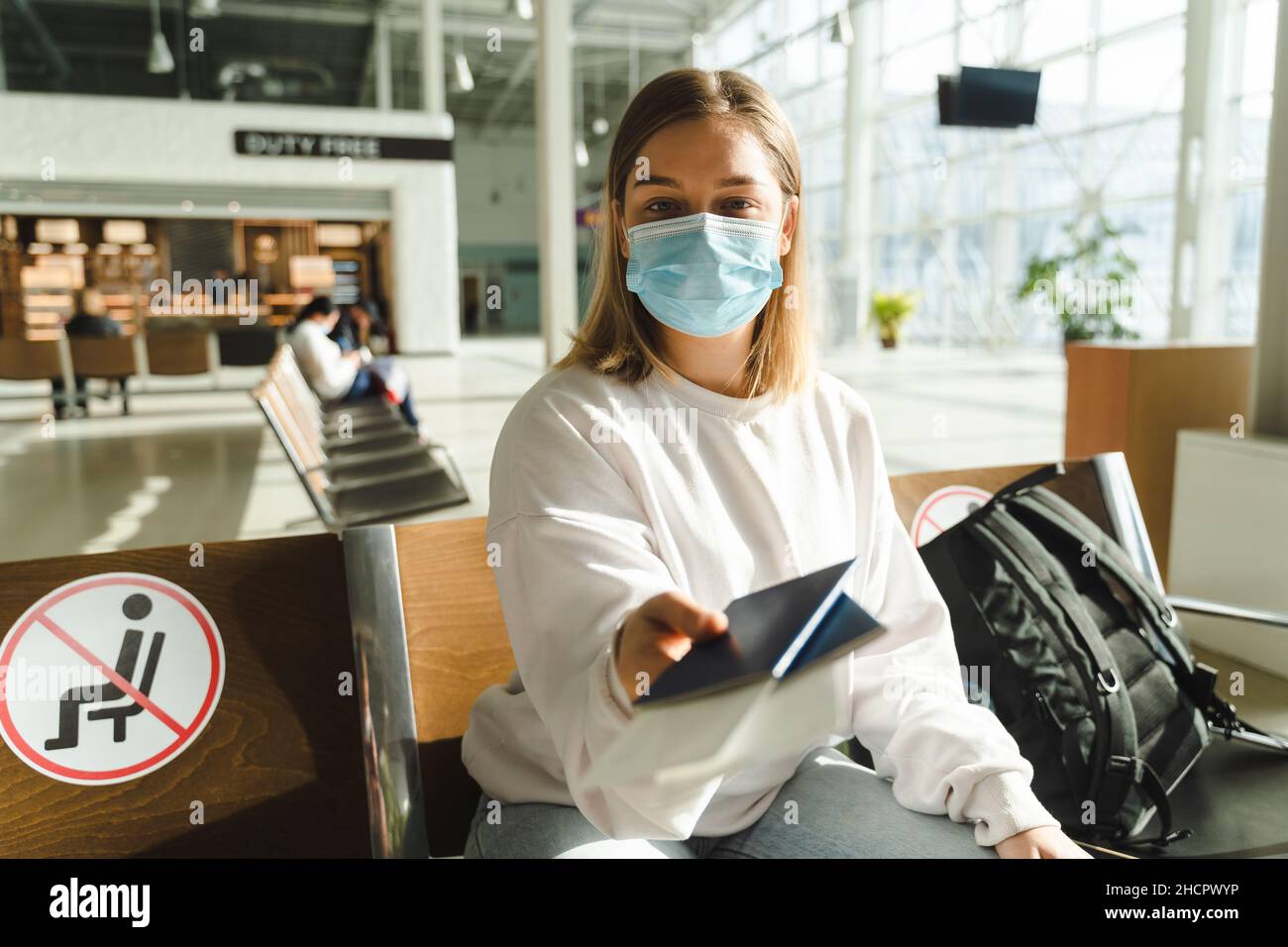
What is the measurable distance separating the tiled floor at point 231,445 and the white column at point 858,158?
458cm

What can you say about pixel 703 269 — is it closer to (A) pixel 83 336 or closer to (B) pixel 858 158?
(A) pixel 83 336

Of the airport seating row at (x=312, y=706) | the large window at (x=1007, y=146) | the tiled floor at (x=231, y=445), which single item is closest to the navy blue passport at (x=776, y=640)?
the airport seating row at (x=312, y=706)

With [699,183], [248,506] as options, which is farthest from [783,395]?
[248,506]

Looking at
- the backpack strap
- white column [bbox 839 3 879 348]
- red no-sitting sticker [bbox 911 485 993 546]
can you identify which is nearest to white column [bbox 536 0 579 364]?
white column [bbox 839 3 879 348]

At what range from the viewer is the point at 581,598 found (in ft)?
3.28

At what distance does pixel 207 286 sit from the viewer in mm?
18156

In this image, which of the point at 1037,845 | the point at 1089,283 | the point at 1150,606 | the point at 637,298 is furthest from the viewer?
the point at 1089,283

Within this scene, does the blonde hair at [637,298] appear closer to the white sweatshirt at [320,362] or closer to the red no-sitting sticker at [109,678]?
the red no-sitting sticker at [109,678]

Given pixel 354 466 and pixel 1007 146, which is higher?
pixel 1007 146

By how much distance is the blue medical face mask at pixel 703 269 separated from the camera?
3.96 feet

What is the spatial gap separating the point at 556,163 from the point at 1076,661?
10252mm

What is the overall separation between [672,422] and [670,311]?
0.51 feet

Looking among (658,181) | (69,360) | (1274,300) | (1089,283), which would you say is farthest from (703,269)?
(1089,283)

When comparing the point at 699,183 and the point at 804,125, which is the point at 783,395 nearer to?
the point at 699,183
